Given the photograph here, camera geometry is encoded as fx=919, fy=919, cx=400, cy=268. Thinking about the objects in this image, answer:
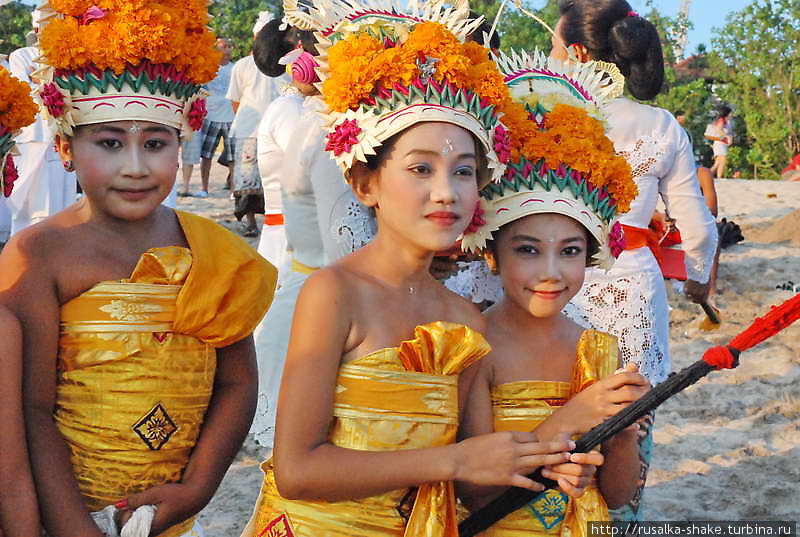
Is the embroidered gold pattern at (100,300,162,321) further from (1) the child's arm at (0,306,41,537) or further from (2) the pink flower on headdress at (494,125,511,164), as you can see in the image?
(2) the pink flower on headdress at (494,125,511,164)

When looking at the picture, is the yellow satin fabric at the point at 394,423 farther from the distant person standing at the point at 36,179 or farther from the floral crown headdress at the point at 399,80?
the distant person standing at the point at 36,179

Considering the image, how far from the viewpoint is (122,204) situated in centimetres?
230

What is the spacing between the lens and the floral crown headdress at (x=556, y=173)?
2.56 metres

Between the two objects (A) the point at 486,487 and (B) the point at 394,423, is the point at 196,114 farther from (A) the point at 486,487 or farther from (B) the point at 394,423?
(A) the point at 486,487

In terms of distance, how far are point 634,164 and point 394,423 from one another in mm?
1977

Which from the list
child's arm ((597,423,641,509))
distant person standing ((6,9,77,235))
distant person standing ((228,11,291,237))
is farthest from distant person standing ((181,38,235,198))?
child's arm ((597,423,641,509))

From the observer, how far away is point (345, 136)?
7.54ft

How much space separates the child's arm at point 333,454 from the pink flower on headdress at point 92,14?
2.97 feet

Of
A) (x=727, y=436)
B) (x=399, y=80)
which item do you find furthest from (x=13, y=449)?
(x=727, y=436)

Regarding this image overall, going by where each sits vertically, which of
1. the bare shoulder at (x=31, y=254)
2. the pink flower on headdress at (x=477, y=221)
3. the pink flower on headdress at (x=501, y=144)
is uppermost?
the pink flower on headdress at (x=501, y=144)

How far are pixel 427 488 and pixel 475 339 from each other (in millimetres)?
374

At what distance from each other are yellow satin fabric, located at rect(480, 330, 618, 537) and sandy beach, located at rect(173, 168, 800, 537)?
219cm

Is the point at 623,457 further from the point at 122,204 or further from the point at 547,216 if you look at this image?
the point at 122,204

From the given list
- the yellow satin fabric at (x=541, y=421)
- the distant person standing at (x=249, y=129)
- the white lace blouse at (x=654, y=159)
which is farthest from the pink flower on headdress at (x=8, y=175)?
the distant person standing at (x=249, y=129)
